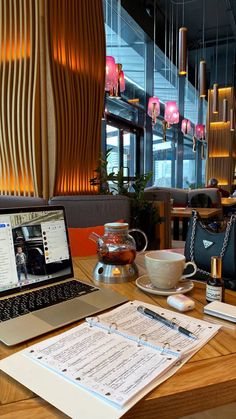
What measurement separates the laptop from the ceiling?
643 centimetres

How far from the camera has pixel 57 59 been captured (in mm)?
3229

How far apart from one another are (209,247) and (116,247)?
34cm

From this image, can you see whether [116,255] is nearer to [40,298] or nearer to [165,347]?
[40,298]

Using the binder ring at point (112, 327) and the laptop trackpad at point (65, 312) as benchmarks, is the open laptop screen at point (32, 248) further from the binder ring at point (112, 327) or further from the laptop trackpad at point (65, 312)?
the binder ring at point (112, 327)

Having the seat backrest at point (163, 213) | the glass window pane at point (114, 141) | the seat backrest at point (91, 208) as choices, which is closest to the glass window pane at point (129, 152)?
the glass window pane at point (114, 141)

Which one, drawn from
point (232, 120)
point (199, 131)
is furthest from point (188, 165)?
point (199, 131)

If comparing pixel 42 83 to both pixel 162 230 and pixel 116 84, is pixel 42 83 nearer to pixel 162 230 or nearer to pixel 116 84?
pixel 116 84

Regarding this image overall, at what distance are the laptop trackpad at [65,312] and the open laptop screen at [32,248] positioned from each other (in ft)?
0.53

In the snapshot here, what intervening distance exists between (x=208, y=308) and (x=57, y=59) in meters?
3.00

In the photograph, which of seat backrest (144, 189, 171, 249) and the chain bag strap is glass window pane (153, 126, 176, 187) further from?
the chain bag strap

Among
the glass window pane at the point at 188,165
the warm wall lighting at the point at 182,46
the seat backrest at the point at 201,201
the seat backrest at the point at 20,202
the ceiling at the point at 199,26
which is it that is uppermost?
the ceiling at the point at 199,26

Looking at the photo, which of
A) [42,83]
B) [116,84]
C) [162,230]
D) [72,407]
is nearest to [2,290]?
[72,407]

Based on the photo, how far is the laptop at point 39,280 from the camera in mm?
882

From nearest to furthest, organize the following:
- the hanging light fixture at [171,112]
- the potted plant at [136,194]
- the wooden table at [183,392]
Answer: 1. the wooden table at [183,392]
2. the potted plant at [136,194]
3. the hanging light fixture at [171,112]
